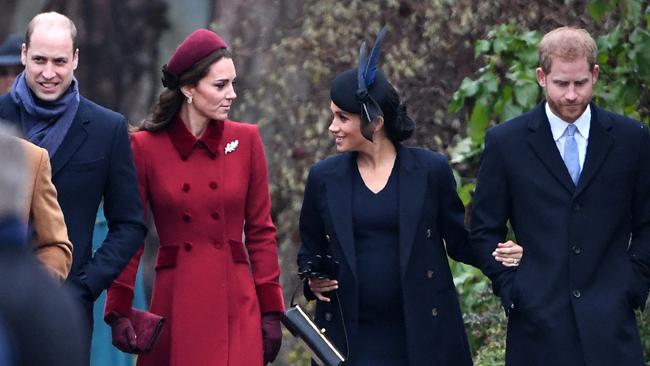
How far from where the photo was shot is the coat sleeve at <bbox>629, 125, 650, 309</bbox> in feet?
23.7

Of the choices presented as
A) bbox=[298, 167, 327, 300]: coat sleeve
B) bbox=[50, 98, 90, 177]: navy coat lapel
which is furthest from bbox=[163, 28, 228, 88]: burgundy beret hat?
bbox=[298, 167, 327, 300]: coat sleeve

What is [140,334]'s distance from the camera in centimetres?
741

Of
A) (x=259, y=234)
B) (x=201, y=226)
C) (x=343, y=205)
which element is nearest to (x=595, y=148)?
(x=343, y=205)

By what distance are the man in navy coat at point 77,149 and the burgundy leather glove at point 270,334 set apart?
66 centimetres

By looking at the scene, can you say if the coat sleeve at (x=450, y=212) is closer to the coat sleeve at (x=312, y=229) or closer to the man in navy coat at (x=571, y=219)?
the man in navy coat at (x=571, y=219)

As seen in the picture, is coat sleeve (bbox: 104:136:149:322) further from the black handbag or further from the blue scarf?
the black handbag

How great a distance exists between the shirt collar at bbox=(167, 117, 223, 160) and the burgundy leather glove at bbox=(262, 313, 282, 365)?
694 millimetres

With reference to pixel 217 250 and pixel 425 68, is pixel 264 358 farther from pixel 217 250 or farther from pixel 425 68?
pixel 425 68

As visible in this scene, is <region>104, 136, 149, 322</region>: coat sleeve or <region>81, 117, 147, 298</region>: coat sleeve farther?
<region>104, 136, 149, 322</region>: coat sleeve

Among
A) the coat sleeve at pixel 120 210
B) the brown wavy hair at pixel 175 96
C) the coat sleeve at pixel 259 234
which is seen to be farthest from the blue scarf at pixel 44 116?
the coat sleeve at pixel 259 234

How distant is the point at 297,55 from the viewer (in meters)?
14.5

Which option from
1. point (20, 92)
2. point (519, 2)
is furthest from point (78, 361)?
point (519, 2)

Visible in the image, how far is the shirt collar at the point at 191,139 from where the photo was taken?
7676 mm

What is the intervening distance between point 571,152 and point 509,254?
460mm
